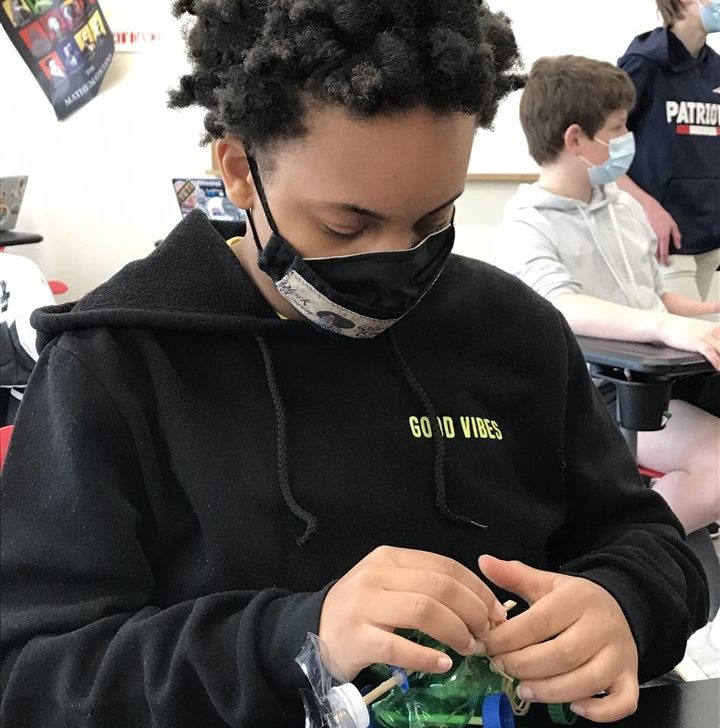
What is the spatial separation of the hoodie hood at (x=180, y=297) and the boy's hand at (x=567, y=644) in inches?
12.4

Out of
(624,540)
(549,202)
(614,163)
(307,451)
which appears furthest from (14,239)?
(624,540)

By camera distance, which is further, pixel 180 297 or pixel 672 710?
pixel 180 297

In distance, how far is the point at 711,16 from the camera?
2516 millimetres

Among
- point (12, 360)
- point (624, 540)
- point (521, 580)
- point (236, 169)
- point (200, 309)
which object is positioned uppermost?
point (236, 169)

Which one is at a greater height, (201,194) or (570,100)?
(570,100)

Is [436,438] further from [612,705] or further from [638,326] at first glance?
[638,326]

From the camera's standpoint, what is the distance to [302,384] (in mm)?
782

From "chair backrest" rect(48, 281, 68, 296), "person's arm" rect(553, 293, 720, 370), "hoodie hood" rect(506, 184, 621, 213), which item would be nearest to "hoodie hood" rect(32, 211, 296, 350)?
"person's arm" rect(553, 293, 720, 370)

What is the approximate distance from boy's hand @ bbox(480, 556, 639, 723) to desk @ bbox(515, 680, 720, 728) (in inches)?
0.5

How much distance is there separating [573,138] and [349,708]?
1.90 meters

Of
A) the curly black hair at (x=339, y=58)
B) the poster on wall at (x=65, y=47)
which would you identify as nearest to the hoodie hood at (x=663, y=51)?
the poster on wall at (x=65, y=47)

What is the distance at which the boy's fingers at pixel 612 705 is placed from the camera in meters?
0.64

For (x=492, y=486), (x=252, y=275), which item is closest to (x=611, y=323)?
(x=492, y=486)

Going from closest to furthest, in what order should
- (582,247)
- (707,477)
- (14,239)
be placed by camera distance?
1. (707,477)
2. (582,247)
3. (14,239)
